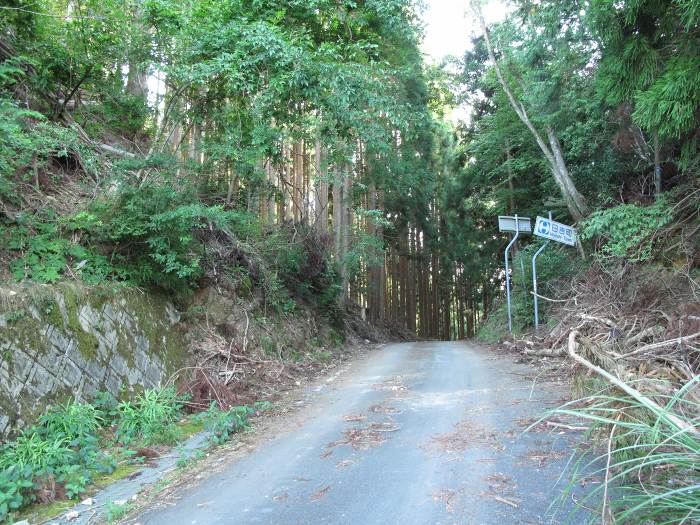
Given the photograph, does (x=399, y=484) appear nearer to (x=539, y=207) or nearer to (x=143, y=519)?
(x=143, y=519)

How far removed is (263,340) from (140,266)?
3431mm

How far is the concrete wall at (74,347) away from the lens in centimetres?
500

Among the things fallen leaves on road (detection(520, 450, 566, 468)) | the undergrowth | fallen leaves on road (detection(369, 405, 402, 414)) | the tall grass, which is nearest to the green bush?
the undergrowth

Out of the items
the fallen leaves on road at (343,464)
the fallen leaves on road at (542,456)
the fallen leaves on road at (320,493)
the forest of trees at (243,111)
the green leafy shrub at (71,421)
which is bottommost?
the fallen leaves on road at (320,493)

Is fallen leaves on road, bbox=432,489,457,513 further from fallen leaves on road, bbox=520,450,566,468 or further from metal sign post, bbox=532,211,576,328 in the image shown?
metal sign post, bbox=532,211,576,328

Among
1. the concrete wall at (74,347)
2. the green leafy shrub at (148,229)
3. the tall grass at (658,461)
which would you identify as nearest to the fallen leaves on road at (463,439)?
the tall grass at (658,461)

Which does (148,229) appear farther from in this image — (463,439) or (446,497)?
(446,497)

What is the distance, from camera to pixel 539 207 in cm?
1914

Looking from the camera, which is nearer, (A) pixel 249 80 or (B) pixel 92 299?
(B) pixel 92 299

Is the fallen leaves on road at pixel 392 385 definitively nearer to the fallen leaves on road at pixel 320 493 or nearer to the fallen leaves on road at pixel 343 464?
the fallen leaves on road at pixel 343 464

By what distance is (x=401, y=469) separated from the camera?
4.23m

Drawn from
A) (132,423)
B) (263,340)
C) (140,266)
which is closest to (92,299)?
(140,266)

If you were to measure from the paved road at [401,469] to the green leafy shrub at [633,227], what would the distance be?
12.9 feet

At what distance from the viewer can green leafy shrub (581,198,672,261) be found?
29.2 ft
